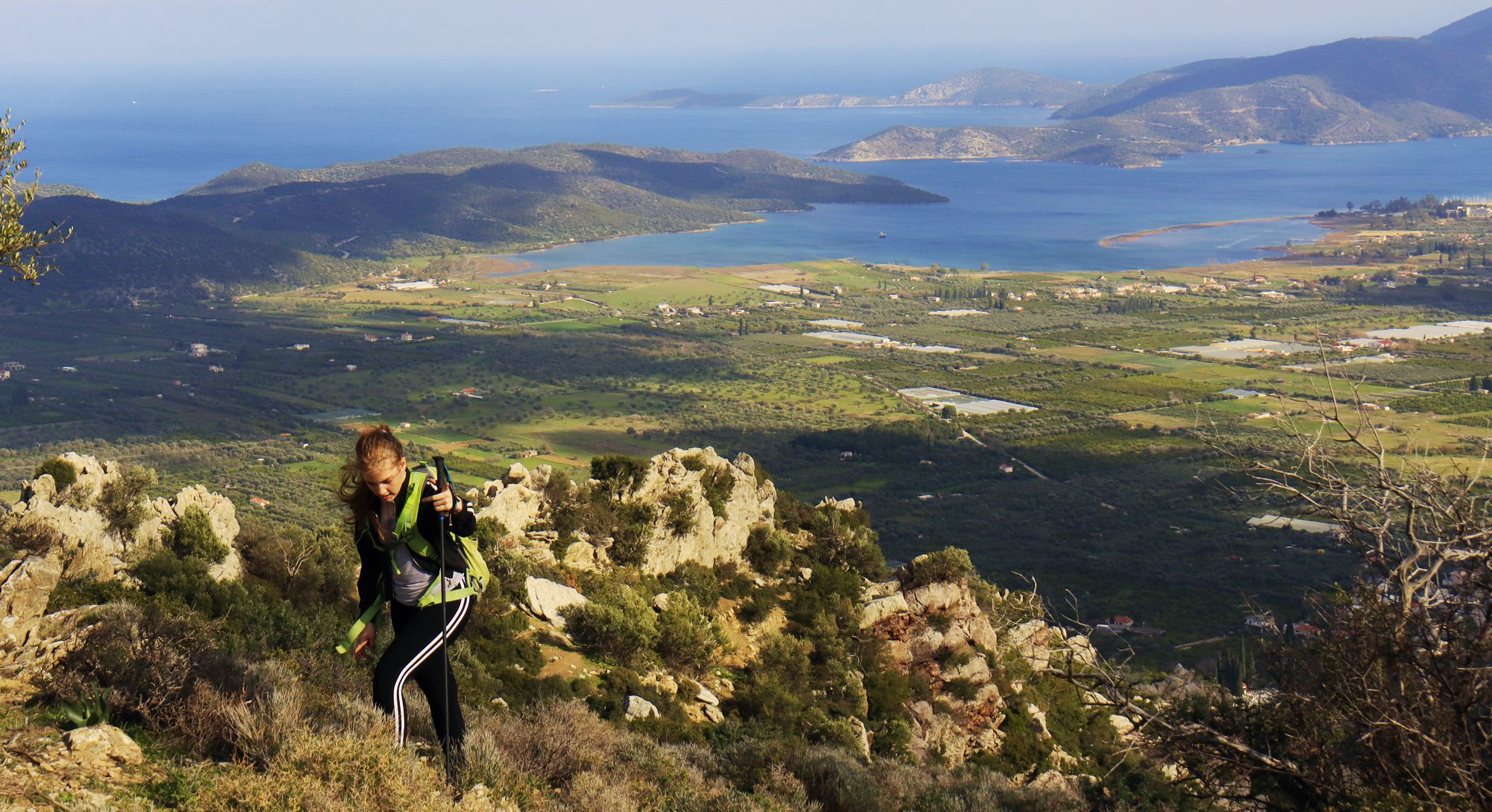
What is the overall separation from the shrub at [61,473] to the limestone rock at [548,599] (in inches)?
242

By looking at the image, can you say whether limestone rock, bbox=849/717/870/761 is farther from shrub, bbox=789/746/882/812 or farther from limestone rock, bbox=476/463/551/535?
limestone rock, bbox=476/463/551/535

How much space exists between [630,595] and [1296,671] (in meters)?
8.31

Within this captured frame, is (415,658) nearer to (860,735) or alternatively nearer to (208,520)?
(860,735)

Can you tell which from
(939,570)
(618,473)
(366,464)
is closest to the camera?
(366,464)

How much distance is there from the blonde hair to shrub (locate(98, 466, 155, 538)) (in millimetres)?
9593

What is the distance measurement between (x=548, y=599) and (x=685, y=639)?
1.79 m

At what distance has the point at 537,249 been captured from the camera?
547ft

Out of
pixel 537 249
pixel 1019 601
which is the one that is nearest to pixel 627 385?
pixel 1019 601

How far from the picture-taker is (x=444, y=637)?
20.9ft

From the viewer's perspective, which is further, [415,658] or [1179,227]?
[1179,227]

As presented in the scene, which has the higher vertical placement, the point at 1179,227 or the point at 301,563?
the point at 301,563

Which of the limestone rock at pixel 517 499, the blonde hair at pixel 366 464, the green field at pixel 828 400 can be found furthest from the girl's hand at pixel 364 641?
the limestone rock at pixel 517 499

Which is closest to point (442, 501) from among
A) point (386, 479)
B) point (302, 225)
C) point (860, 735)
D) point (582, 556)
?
point (386, 479)

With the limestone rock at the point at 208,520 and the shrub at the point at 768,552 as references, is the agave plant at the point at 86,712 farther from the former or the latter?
the shrub at the point at 768,552
